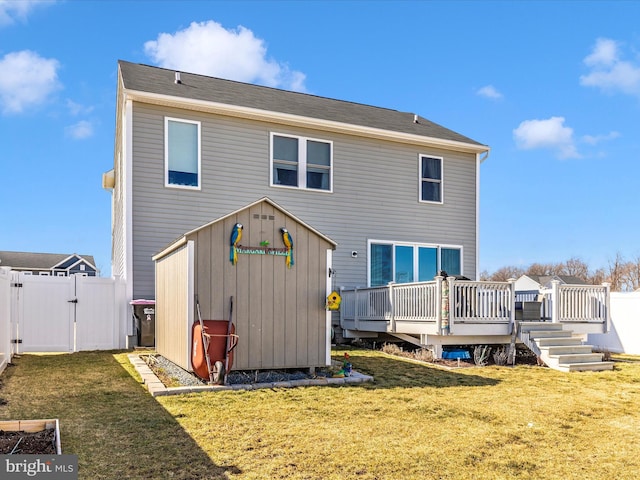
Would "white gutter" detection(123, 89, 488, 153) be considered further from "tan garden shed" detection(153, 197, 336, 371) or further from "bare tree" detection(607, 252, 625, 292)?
"bare tree" detection(607, 252, 625, 292)

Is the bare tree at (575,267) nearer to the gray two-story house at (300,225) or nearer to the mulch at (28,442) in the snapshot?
the gray two-story house at (300,225)

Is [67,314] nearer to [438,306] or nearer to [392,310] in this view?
[392,310]

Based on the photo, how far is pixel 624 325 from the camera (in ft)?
42.3

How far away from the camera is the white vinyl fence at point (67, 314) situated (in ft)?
33.2

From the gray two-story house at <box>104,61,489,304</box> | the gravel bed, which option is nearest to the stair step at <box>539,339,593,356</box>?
the gravel bed

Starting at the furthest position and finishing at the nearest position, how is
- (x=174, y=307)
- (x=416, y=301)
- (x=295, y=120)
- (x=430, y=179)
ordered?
(x=430, y=179) → (x=295, y=120) → (x=416, y=301) → (x=174, y=307)

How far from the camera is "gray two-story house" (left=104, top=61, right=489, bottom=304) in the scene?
11.6 meters

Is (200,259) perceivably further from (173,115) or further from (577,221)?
(577,221)

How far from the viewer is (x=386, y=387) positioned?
7.07 meters

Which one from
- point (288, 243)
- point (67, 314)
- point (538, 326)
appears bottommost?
point (538, 326)

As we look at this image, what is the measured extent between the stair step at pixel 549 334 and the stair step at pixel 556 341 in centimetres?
11

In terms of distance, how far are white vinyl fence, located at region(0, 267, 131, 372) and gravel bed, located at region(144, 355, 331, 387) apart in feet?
10.2

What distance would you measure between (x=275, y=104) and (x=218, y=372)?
29.1 ft

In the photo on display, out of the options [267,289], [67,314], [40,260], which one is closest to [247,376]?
[267,289]
